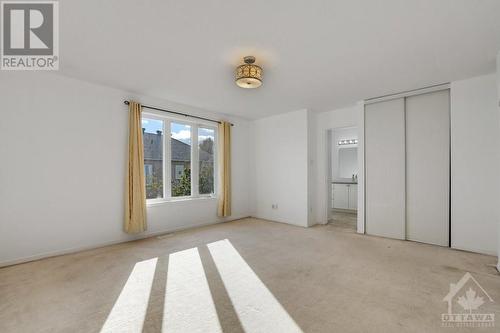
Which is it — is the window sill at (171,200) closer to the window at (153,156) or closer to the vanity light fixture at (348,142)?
the window at (153,156)

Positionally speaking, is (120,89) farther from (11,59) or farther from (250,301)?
(250,301)

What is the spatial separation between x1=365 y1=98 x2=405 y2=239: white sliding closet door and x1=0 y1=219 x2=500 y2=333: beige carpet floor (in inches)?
23.5

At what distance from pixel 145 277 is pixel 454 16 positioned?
411cm

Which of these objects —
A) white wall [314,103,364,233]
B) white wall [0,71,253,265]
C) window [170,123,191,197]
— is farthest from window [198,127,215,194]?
white wall [314,103,364,233]

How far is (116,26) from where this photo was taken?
2.27 meters

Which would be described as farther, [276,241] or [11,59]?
[276,241]

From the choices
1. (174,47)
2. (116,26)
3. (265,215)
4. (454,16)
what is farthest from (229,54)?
(265,215)

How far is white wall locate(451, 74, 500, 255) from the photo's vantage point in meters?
3.30
